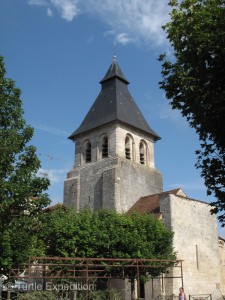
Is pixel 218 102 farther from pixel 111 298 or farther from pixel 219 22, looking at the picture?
pixel 111 298

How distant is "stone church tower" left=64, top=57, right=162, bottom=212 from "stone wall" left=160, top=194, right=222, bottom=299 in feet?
16.2

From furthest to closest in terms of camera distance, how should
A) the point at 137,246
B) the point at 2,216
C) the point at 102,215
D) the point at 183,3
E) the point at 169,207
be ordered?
the point at 169,207 → the point at 102,215 → the point at 137,246 → the point at 2,216 → the point at 183,3

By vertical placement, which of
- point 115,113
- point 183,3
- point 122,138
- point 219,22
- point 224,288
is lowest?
point 224,288

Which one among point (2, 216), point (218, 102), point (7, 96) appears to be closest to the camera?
point (218, 102)

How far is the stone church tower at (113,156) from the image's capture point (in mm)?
28233

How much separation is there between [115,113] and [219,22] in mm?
22936

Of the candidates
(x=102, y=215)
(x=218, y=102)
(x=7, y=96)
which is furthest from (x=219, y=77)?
(x=102, y=215)

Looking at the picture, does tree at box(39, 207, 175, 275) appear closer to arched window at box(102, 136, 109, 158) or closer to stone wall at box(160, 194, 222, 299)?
stone wall at box(160, 194, 222, 299)

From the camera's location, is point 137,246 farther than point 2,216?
Yes

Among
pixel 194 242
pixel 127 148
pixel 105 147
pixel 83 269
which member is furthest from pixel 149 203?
pixel 83 269

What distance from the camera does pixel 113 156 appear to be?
96.5ft

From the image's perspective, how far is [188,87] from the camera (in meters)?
8.26

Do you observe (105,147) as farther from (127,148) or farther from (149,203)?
(149,203)

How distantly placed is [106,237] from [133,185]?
9638 millimetres
